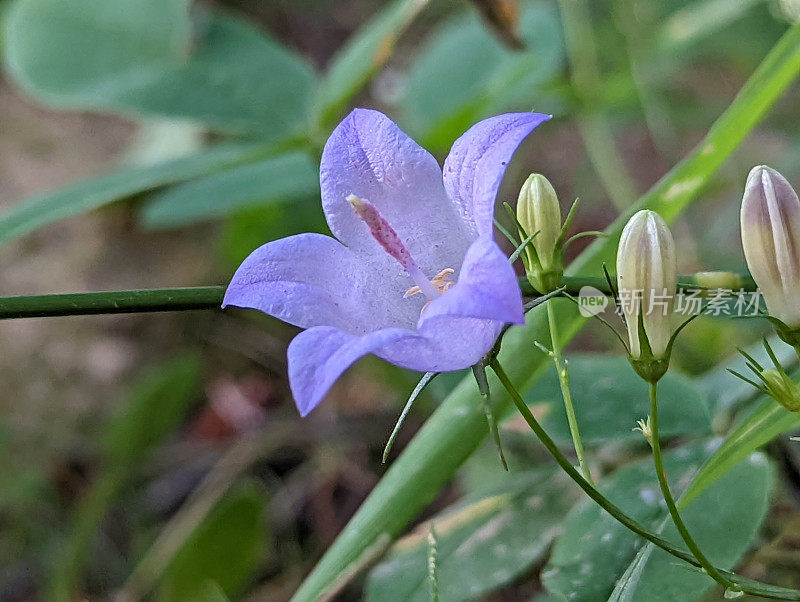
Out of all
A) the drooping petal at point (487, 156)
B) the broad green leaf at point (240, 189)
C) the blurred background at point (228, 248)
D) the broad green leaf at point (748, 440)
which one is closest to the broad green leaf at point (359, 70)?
the blurred background at point (228, 248)

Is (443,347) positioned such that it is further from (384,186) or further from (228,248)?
(228,248)

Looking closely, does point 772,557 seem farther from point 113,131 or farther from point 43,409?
point 113,131

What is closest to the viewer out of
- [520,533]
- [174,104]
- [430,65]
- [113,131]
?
[520,533]

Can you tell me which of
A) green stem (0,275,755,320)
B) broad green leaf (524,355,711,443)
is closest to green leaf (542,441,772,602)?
broad green leaf (524,355,711,443)

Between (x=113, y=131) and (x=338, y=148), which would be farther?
(x=113, y=131)

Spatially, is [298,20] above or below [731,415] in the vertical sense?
above

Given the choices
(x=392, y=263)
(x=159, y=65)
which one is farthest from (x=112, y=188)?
(x=392, y=263)

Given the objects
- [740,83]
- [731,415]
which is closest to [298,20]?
A: [740,83]

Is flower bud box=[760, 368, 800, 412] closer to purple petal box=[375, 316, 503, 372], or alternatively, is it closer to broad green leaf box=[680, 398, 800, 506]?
broad green leaf box=[680, 398, 800, 506]

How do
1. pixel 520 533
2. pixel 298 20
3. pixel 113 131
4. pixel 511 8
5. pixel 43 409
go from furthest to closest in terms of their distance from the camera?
pixel 298 20 → pixel 113 131 → pixel 43 409 → pixel 511 8 → pixel 520 533
